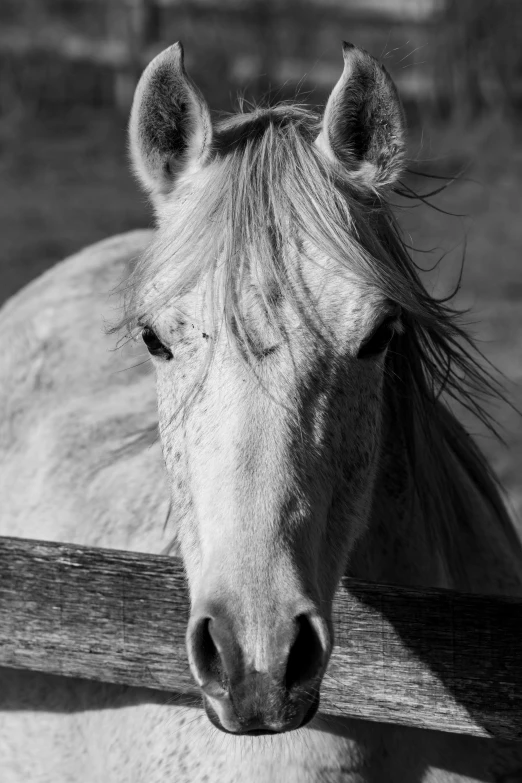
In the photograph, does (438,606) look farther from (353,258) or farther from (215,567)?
(353,258)

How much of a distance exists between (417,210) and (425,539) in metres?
9.20

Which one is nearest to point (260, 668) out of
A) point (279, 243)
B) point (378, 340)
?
point (378, 340)

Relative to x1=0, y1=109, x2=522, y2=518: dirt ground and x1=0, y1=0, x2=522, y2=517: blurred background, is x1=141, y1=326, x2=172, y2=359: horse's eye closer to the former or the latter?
x1=0, y1=109, x2=522, y2=518: dirt ground

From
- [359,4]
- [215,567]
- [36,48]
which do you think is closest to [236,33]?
[36,48]

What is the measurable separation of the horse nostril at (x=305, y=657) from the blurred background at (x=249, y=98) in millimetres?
5115

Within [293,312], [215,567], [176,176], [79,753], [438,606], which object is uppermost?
[176,176]

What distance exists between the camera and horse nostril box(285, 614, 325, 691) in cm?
158

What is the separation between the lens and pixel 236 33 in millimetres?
15656

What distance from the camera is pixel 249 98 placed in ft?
36.7

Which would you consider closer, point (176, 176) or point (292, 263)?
point (292, 263)

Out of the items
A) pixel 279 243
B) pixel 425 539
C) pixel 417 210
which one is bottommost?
pixel 417 210

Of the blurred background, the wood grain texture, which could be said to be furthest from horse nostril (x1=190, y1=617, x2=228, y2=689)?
the blurred background

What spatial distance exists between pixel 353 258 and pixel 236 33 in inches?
586

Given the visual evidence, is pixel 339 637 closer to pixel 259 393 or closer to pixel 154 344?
pixel 259 393
